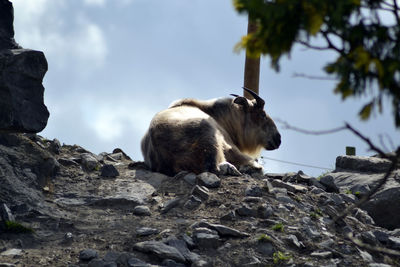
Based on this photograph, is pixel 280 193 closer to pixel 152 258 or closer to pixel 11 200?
pixel 152 258

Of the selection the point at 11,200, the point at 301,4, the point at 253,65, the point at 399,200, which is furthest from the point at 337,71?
the point at 253,65

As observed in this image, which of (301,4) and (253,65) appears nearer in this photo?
(301,4)

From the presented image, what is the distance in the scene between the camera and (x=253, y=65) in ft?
37.4

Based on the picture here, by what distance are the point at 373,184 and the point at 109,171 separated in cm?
387

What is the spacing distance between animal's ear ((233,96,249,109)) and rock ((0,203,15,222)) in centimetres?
463

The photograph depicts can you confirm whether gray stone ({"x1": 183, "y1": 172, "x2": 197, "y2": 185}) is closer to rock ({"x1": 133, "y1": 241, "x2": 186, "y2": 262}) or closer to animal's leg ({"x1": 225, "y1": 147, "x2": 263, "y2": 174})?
animal's leg ({"x1": 225, "y1": 147, "x2": 263, "y2": 174})

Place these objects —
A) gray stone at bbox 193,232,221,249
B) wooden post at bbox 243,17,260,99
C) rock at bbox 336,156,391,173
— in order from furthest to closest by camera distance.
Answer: wooden post at bbox 243,17,260,99
rock at bbox 336,156,391,173
gray stone at bbox 193,232,221,249

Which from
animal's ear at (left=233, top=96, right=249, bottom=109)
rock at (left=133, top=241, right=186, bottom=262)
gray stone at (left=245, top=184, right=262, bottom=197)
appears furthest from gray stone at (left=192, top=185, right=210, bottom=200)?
animal's ear at (left=233, top=96, right=249, bottom=109)

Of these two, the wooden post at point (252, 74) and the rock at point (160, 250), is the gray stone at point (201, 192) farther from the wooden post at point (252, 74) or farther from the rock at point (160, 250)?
the wooden post at point (252, 74)

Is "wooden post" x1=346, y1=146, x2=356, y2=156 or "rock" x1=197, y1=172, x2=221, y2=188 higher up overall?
"wooden post" x1=346, y1=146, x2=356, y2=156

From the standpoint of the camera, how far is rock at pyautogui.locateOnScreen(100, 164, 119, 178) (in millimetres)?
8367

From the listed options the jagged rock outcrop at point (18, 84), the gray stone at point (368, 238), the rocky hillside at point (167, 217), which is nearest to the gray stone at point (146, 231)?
the rocky hillside at point (167, 217)

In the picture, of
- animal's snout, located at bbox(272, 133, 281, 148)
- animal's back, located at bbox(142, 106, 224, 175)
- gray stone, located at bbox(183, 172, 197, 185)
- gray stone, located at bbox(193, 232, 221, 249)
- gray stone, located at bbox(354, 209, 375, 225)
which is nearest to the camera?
gray stone, located at bbox(193, 232, 221, 249)

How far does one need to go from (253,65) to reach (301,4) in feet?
25.4
